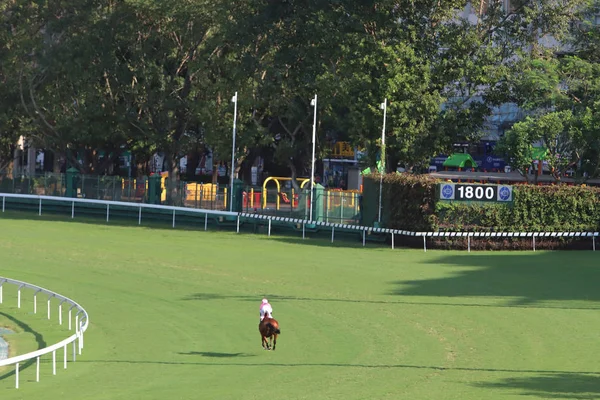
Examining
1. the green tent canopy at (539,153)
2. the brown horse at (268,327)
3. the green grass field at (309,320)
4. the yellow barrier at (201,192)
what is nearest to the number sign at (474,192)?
the green grass field at (309,320)

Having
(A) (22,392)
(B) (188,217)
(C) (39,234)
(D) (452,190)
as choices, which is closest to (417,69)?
(D) (452,190)

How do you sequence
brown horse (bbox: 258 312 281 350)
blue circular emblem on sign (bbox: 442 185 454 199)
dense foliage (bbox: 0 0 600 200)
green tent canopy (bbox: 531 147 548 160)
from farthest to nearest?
green tent canopy (bbox: 531 147 548 160)
dense foliage (bbox: 0 0 600 200)
blue circular emblem on sign (bbox: 442 185 454 199)
brown horse (bbox: 258 312 281 350)

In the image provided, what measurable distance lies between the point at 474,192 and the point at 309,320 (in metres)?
17.8

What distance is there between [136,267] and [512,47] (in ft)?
78.4

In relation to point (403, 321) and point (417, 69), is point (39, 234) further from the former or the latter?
point (403, 321)

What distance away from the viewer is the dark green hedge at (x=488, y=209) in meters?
40.5

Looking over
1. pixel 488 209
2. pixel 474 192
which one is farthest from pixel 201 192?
pixel 488 209

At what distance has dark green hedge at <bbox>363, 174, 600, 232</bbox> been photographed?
40500 mm

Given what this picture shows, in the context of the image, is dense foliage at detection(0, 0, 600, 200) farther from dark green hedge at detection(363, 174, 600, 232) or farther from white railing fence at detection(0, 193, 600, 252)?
white railing fence at detection(0, 193, 600, 252)

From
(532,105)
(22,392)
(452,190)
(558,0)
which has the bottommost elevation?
(22,392)

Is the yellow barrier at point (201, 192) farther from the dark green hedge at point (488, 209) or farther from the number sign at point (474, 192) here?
the number sign at point (474, 192)

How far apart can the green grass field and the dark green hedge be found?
1.53m

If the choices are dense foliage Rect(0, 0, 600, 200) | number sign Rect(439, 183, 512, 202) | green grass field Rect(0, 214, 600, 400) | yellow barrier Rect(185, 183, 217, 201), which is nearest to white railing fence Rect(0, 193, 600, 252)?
yellow barrier Rect(185, 183, 217, 201)

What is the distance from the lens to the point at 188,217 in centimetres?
4875
